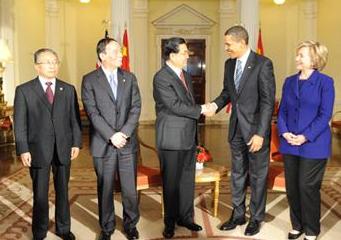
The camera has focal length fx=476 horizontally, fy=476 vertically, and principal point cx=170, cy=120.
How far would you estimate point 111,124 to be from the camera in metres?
3.68

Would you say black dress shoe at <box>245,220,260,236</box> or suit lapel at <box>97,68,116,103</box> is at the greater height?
suit lapel at <box>97,68,116,103</box>

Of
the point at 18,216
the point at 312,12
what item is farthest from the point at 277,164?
the point at 312,12

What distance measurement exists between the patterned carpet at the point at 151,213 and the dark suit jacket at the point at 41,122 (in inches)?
31.6

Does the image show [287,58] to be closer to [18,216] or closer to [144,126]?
[144,126]

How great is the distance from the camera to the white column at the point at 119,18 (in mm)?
9461

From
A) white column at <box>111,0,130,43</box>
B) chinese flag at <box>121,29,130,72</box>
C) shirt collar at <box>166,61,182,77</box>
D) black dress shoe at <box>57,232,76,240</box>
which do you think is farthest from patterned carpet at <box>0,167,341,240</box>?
white column at <box>111,0,130,43</box>

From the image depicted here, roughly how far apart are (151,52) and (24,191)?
27.3ft

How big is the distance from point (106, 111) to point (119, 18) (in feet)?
20.2

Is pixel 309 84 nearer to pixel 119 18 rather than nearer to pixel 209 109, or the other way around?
pixel 209 109

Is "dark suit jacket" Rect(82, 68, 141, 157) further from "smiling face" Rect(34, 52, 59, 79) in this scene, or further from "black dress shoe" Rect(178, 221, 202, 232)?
"black dress shoe" Rect(178, 221, 202, 232)

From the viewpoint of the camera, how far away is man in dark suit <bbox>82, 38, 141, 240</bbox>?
3.64m

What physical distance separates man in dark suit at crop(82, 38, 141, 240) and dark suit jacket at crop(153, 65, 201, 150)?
197 mm

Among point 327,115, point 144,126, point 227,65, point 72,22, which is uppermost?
point 72,22

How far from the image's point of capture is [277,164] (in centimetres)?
513
